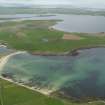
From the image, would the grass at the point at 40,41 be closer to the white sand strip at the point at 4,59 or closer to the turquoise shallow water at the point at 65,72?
the white sand strip at the point at 4,59

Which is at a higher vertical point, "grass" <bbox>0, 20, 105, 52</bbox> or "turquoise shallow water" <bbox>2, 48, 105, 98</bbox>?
"grass" <bbox>0, 20, 105, 52</bbox>

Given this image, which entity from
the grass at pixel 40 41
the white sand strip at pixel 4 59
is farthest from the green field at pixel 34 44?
the white sand strip at pixel 4 59

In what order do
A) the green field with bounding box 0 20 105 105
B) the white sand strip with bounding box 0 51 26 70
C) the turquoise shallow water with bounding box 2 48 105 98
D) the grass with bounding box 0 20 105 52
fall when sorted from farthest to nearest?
1. the grass with bounding box 0 20 105 52
2. the white sand strip with bounding box 0 51 26 70
3. the turquoise shallow water with bounding box 2 48 105 98
4. the green field with bounding box 0 20 105 105

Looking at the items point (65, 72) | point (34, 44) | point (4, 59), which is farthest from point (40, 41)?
point (65, 72)

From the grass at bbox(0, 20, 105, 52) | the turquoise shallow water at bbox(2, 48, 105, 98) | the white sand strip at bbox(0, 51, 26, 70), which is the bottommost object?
the turquoise shallow water at bbox(2, 48, 105, 98)

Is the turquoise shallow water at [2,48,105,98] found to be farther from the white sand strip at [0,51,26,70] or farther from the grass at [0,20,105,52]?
the grass at [0,20,105,52]

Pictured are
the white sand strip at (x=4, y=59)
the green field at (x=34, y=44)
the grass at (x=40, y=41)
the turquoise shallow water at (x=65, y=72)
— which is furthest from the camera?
the grass at (x=40, y=41)

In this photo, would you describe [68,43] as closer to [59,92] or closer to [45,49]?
[45,49]

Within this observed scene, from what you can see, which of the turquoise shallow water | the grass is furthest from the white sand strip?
the grass

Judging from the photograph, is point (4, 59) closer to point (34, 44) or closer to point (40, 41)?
point (34, 44)
